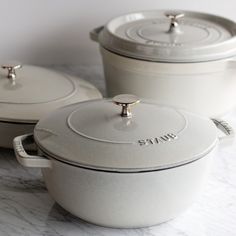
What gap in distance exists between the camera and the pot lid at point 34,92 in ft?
2.71

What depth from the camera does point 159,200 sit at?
0.64m

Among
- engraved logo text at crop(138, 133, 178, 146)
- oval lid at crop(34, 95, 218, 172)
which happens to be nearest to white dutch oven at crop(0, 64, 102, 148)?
oval lid at crop(34, 95, 218, 172)

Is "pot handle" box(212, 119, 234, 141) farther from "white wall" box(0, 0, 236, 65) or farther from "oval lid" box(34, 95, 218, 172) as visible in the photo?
"white wall" box(0, 0, 236, 65)

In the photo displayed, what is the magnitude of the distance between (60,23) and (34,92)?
354 mm

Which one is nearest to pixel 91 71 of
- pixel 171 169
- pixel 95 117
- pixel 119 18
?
pixel 119 18

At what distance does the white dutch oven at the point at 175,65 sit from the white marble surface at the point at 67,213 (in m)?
0.12

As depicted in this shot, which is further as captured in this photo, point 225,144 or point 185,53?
point 185,53

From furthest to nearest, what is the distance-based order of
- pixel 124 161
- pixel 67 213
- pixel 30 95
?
pixel 30 95
pixel 67 213
pixel 124 161

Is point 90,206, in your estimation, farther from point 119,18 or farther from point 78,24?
point 78,24

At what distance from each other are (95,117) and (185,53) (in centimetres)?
21

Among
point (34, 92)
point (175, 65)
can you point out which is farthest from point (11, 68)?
point (175, 65)

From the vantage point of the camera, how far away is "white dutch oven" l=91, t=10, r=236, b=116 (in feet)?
2.77

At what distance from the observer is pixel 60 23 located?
46.6 inches

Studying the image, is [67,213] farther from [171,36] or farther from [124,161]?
[171,36]
